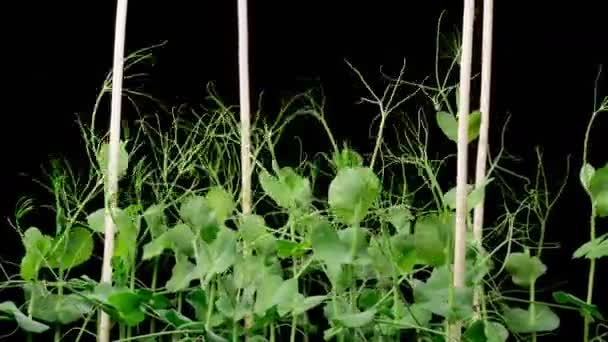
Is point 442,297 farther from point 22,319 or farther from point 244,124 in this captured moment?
point 22,319

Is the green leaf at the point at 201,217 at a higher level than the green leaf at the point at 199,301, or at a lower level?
higher

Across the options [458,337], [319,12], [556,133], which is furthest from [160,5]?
[458,337]

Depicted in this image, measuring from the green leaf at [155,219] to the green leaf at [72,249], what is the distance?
0.26 ft

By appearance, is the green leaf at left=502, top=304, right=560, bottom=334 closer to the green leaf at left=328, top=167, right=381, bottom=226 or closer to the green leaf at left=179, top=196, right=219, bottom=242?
the green leaf at left=328, top=167, right=381, bottom=226

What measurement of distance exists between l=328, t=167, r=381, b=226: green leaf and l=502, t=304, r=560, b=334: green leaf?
0.25 metres

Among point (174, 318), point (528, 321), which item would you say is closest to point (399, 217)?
point (528, 321)

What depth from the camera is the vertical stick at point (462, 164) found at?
110 cm

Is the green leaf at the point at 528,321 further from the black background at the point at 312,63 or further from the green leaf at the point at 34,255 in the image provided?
the green leaf at the point at 34,255

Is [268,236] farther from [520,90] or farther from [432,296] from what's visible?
[520,90]

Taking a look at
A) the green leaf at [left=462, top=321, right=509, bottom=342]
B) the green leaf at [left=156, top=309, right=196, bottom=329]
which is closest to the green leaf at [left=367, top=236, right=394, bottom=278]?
the green leaf at [left=462, top=321, right=509, bottom=342]

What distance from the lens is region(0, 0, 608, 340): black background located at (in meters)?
1.52

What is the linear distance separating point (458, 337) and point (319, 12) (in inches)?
25.0

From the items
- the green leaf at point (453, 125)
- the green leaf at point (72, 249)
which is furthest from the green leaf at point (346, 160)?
the green leaf at point (72, 249)

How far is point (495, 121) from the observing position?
4.97ft
